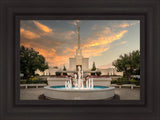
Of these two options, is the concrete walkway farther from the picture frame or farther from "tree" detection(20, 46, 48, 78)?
"tree" detection(20, 46, 48, 78)

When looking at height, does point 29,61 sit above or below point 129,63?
above

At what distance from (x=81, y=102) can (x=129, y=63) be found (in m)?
8.47

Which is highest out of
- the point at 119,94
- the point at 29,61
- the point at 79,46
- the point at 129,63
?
the point at 79,46

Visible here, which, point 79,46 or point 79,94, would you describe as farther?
point 79,46

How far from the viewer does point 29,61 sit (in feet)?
33.3

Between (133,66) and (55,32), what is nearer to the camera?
Result: (133,66)

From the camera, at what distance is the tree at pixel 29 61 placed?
10032mm

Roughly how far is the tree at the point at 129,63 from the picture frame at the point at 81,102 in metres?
7.90

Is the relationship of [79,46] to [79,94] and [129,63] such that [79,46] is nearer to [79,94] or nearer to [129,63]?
[129,63]

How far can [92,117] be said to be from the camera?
2.21 metres

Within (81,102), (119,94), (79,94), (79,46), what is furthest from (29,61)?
(81,102)

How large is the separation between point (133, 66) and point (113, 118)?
27.4 feet
